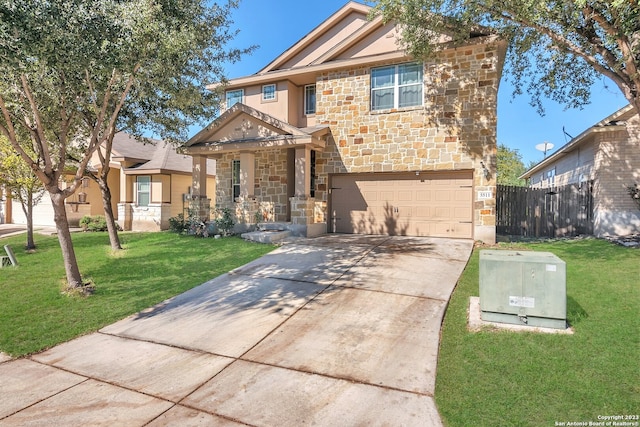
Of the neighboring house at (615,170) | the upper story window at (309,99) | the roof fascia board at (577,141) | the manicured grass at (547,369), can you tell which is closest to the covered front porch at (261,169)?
the upper story window at (309,99)

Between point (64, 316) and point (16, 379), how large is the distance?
199 centimetres

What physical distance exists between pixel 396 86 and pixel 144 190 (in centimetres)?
1392

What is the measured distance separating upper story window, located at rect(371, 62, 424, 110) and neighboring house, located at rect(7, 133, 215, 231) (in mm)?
10601

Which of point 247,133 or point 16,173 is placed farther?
point 247,133

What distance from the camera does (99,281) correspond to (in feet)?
25.0

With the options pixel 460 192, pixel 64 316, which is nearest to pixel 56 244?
pixel 64 316

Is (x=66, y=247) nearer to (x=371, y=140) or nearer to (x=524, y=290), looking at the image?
(x=524, y=290)

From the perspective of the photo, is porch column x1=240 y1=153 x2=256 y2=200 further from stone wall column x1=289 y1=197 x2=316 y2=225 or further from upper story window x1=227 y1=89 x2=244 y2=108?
upper story window x1=227 y1=89 x2=244 y2=108

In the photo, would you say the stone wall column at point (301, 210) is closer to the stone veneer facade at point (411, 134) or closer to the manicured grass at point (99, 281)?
the stone veneer facade at point (411, 134)

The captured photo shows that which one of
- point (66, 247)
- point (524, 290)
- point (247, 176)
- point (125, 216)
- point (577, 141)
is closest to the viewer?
point (524, 290)

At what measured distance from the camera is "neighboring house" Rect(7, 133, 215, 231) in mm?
17625

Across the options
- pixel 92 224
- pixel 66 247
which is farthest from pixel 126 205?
pixel 66 247

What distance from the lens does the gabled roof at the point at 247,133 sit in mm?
11977

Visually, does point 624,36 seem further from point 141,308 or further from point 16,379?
point 16,379
